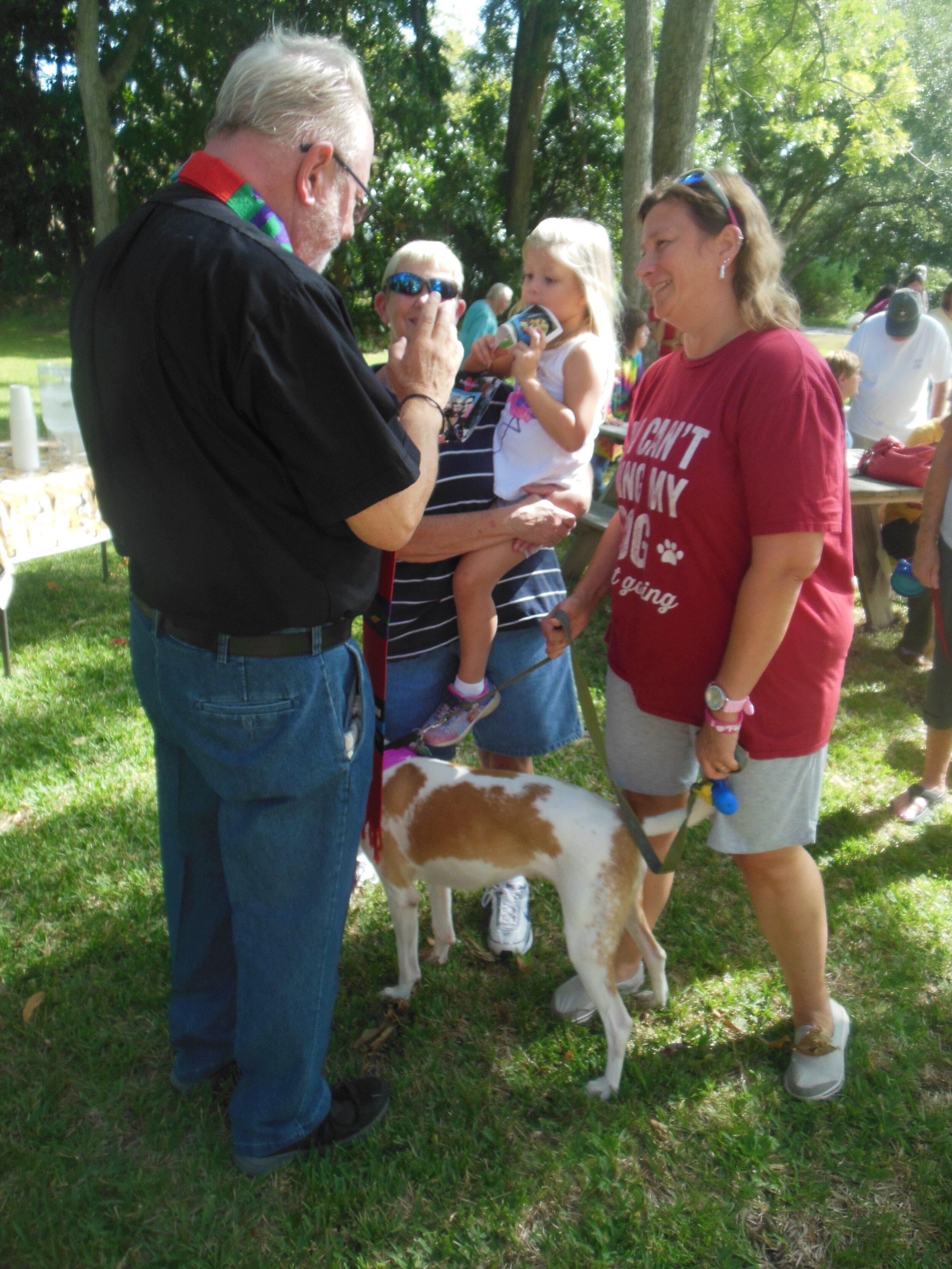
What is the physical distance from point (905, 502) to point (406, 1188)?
511 cm

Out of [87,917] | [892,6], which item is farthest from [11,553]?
[892,6]

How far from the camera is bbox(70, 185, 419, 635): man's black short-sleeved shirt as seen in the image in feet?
4.41

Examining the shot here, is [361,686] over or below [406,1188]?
over

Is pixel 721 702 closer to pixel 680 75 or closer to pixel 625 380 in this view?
pixel 625 380

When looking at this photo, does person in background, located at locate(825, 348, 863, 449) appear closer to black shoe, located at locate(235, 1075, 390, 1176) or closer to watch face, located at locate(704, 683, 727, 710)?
watch face, located at locate(704, 683, 727, 710)

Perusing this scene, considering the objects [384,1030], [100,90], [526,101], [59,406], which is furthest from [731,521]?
[526,101]

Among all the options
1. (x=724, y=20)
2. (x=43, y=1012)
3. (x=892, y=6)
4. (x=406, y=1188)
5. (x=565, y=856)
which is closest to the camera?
(x=406, y=1188)

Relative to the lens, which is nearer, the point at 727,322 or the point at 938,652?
the point at 727,322

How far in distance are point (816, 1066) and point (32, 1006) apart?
2265 mm

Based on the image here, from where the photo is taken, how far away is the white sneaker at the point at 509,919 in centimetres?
279

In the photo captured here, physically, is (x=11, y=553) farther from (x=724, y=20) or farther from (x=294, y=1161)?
(x=724, y=20)

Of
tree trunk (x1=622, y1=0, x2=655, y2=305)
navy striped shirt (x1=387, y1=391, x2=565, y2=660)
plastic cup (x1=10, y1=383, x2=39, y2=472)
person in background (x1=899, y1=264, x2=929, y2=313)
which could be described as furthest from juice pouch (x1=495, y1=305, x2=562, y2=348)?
person in background (x1=899, y1=264, x2=929, y2=313)

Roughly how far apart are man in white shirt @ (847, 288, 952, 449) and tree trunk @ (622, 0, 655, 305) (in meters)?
3.04

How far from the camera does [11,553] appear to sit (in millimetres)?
4516
